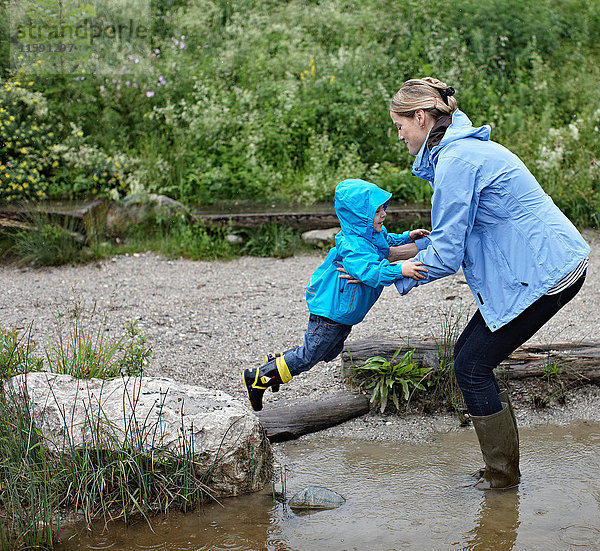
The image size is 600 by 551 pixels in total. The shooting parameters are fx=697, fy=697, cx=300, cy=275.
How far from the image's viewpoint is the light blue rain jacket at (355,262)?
11.2 feet

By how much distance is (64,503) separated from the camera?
11.3 feet

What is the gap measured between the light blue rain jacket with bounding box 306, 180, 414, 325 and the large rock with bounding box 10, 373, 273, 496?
0.76 m

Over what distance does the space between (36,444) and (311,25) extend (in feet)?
31.2

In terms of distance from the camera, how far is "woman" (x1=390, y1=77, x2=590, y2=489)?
3021 millimetres

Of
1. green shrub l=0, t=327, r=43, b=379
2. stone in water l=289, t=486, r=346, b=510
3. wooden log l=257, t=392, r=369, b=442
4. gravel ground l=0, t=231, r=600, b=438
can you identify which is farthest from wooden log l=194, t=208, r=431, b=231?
stone in water l=289, t=486, r=346, b=510

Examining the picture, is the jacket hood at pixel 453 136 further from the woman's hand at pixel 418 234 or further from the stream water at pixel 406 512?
the stream water at pixel 406 512

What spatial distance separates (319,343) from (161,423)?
926mm

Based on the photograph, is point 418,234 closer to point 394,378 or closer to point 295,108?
point 394,378

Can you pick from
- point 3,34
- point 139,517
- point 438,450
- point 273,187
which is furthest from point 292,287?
point 3,34

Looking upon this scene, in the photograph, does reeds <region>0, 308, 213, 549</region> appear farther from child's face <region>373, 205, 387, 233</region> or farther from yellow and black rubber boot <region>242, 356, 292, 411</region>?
child's face <region>373, 205, 387, 233</region>

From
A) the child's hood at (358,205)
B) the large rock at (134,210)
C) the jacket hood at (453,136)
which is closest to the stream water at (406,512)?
the child's hood at (358,205)

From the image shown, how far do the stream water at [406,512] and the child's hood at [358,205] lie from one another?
1356 millimetres

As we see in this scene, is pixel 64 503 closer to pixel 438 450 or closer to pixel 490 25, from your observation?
pixel 438 450

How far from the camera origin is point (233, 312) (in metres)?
6.16
